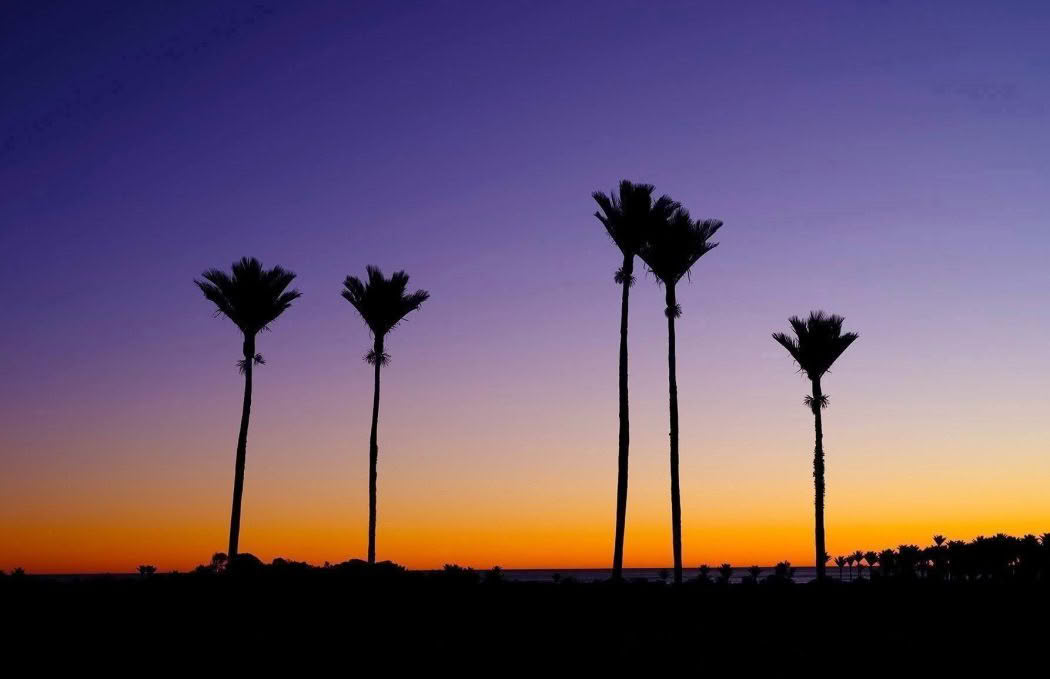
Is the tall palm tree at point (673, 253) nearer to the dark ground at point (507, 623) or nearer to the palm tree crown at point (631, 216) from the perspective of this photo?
the palm tree crown at point (631, 216)

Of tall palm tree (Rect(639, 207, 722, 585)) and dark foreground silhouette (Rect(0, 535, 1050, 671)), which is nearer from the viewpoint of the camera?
dark foreground silhouette (Rect(0, 535, 1050, 671))

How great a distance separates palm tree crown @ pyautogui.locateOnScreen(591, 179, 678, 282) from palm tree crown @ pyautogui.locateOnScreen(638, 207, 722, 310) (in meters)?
0.54

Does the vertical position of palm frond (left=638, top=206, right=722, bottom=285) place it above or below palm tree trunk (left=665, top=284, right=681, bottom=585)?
above

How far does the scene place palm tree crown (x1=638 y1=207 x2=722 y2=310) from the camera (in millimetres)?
38375

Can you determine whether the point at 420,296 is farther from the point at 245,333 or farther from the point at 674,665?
the point at 674,665

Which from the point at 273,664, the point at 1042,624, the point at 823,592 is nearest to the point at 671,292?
the point at 823,592

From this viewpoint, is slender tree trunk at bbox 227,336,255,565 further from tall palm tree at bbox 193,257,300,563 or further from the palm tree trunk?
the palm tree trunk

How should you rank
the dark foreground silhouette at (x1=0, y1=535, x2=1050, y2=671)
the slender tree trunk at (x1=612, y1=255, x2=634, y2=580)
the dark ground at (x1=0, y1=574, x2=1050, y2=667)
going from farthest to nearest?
the slender tree trunk at (x1=612, y1=255, x2=634, y2=580) < the dark foreground silhouette at (x1=0, y1=535, x2=1050, y2=671) < the dark ground at (x1=0, y1=574, x2=1050, y2=667)

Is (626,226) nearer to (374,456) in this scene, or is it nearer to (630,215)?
(630,215)

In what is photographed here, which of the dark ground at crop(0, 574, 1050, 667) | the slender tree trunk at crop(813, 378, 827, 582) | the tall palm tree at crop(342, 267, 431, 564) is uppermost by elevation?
the tall palm tree at crop(342, 267, 431, 564)

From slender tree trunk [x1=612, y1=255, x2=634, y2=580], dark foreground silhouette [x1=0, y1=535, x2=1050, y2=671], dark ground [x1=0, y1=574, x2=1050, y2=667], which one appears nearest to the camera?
dark ground [x1=0, y1=574, x2=1050, y2=667]

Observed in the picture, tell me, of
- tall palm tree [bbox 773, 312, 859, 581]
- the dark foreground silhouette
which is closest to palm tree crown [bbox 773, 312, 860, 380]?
tall palm tree [bbox 773, 312, 859, 581]

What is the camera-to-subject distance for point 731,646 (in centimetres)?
1870

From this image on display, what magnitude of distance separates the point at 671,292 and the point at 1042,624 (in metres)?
20.2
